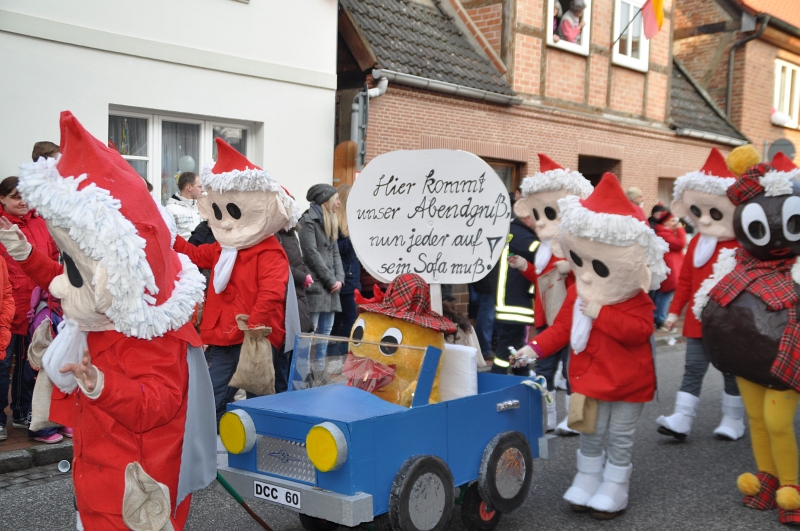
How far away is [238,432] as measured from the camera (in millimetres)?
4004

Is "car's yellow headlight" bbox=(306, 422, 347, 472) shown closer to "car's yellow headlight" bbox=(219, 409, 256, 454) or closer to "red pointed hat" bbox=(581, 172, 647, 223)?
"car's yellow headlight" bbox=(219, 409, 256, 454)

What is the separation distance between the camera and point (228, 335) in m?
5.34

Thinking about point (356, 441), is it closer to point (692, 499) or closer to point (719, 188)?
point (692, 499)

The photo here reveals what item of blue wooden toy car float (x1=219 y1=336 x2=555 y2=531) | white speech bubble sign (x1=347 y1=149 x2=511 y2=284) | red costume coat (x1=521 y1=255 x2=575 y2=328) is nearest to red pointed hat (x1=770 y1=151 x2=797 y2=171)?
red costume coat (x1=521 y1=255 x2=575 y2=328)

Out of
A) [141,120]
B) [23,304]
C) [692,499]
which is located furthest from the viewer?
[141,120]

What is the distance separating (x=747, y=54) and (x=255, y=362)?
708 inches

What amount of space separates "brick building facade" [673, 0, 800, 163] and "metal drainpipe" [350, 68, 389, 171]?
38.9 feet

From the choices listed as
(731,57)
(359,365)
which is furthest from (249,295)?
(731,57)

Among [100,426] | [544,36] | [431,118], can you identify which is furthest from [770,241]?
[544,36]

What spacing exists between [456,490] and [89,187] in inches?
98.9

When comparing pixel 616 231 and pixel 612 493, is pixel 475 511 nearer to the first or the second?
pixel 612 493

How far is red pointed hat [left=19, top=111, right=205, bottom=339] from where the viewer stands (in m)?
2.83

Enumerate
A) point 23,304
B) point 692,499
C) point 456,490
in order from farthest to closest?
point 23,304
point 692,499
point 456,490

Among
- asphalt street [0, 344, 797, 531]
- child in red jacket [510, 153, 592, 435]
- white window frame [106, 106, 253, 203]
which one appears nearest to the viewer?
asphalt street [0, 344, 797, 531]
